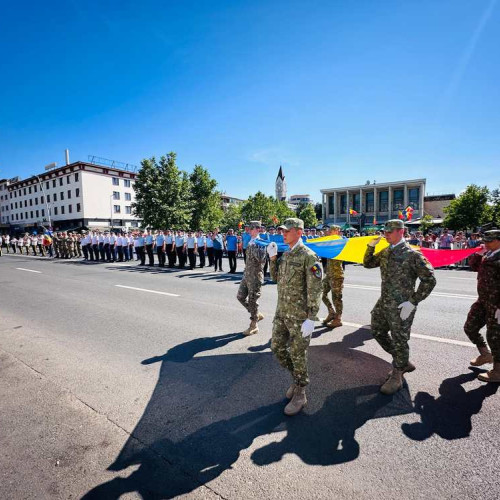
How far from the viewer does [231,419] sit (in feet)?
10.5

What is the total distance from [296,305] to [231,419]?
1420 mm

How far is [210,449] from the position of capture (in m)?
2.78

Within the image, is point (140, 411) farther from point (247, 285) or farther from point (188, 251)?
point (188, 251)

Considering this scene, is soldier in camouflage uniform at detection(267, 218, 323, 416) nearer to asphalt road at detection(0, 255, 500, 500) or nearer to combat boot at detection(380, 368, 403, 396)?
asphalt road at detection(0, 255, 500, 500)

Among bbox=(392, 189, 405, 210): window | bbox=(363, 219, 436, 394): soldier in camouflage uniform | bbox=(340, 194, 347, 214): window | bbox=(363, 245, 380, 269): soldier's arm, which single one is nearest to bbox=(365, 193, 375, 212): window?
bbox=(392, 189, 405, 210): window

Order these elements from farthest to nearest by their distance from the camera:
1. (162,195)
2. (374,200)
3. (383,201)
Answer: (374,200) → (383,201) → (162,195)

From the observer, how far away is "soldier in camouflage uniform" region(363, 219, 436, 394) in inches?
147

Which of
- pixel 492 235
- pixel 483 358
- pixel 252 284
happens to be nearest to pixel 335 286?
pixel 252 284

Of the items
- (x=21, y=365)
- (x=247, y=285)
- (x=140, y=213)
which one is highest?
(x=140, y=213)

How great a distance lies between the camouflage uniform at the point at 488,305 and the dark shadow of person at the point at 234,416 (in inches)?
56.0

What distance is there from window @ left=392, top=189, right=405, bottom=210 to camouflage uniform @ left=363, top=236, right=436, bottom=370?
63175mm

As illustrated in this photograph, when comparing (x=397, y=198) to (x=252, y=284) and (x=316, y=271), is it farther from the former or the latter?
(x=316, y=271)

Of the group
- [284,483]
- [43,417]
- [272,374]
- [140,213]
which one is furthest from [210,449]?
[140,213]

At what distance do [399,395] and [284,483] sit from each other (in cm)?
197
